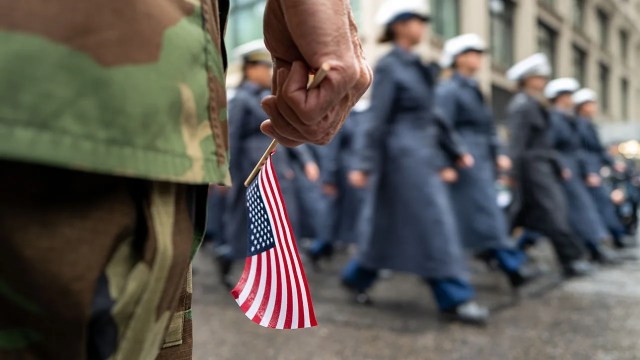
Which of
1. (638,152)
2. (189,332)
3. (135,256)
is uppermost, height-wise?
(135,256)

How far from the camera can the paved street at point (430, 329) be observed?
3.15 m

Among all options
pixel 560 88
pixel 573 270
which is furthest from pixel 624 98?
pixel 573 270

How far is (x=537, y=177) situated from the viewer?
19.1ft

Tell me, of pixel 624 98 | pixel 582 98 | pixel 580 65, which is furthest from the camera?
pixel 624 98

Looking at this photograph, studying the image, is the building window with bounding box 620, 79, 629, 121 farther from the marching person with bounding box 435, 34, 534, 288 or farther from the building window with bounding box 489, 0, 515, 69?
the marching person with bounding box 435, 34, 534, 288

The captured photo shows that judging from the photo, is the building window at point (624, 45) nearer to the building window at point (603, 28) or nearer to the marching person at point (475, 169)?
the building window at point (603, 28)

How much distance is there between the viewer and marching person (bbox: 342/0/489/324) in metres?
3.95

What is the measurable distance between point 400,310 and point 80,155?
3.73m

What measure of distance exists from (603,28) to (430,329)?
38.8 metres

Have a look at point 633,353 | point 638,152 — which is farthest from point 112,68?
point 638,152

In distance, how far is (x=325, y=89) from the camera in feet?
2.88

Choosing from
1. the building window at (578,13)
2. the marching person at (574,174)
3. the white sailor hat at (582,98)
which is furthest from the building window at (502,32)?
the marching person at (574,174)

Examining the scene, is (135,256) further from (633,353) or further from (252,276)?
(633,353)

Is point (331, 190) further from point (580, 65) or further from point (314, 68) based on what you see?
point (580, 65)
